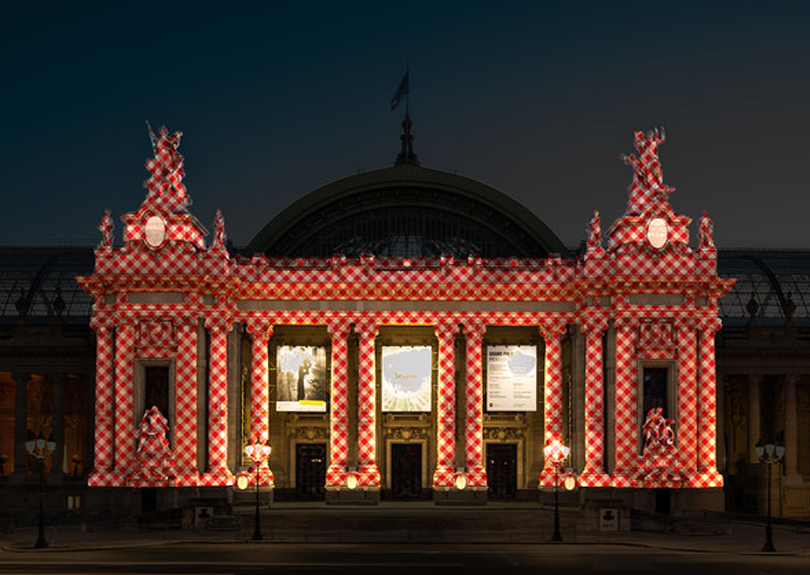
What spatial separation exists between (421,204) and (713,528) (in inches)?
1145

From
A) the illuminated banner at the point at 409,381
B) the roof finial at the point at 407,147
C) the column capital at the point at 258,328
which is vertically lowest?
the illuminated banner at the point at 409,381

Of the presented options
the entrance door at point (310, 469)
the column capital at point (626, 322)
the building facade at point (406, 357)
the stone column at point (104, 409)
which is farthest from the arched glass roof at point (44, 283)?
the column capital at point (626, 322)

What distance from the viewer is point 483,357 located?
7838cm

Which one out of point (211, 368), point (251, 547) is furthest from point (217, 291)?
point (251, 547)

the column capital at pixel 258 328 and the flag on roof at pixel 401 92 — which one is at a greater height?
the flag on roof at pixel 401 92

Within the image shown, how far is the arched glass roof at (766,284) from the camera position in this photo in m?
84.6

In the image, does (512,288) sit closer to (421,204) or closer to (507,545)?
(421,204)

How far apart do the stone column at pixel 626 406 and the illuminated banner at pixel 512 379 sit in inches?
246

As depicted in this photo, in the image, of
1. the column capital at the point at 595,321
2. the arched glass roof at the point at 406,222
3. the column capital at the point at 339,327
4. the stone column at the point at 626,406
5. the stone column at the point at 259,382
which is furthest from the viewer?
the arched glass roof at the point at 406,222

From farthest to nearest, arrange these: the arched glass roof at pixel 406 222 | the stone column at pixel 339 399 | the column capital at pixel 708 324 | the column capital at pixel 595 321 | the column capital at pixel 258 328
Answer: the arched glass roof at pixel 406 222
the column capital at pixel 258 328
the stone column at pixel 339 399
the column capital at pixel 595 321
the column capital at pixel 708 324

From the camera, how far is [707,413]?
70312 mm

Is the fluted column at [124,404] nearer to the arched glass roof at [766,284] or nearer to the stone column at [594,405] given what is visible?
the stone column at [594,405]

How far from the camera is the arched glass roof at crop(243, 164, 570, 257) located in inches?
3100

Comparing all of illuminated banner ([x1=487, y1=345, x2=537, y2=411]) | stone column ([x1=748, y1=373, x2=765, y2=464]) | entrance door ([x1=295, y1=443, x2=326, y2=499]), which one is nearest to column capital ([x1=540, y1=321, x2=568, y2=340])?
illuminated banner ([x1=487, y1=345, x2=537, y2=411])
